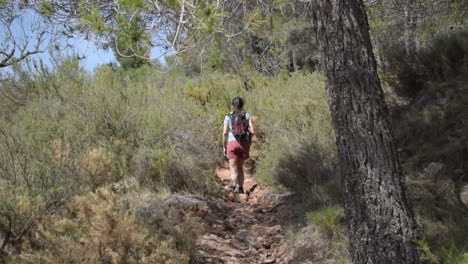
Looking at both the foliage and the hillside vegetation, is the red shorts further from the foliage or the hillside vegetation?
the foliage

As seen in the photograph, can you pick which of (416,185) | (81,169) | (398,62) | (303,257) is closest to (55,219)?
(81,169)

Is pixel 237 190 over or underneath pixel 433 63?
underneath

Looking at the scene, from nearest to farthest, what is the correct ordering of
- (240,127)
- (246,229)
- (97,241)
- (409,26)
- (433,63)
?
(97,241) → (246,229) → (433,63) → (240,127) → (409,26)

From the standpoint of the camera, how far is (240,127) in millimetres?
7066

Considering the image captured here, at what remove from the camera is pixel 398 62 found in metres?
7.46

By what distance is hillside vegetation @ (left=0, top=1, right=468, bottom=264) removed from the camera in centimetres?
381

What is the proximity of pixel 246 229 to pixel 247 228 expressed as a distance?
0.05 meters

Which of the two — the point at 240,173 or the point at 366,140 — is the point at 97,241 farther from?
the point at 240,173

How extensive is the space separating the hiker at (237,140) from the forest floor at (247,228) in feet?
0.90

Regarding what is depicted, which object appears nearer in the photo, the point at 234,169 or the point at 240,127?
the point at 240,127

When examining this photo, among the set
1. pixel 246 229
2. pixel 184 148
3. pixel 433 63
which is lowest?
pixel 246 229

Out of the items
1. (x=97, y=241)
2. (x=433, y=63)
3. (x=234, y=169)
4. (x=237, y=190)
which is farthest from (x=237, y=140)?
(x=97, y=241)

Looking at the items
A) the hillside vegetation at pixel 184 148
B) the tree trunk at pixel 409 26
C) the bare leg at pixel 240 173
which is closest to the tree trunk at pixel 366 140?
the hillside vegetation at pixel 184 148

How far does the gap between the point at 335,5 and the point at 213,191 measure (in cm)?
414
